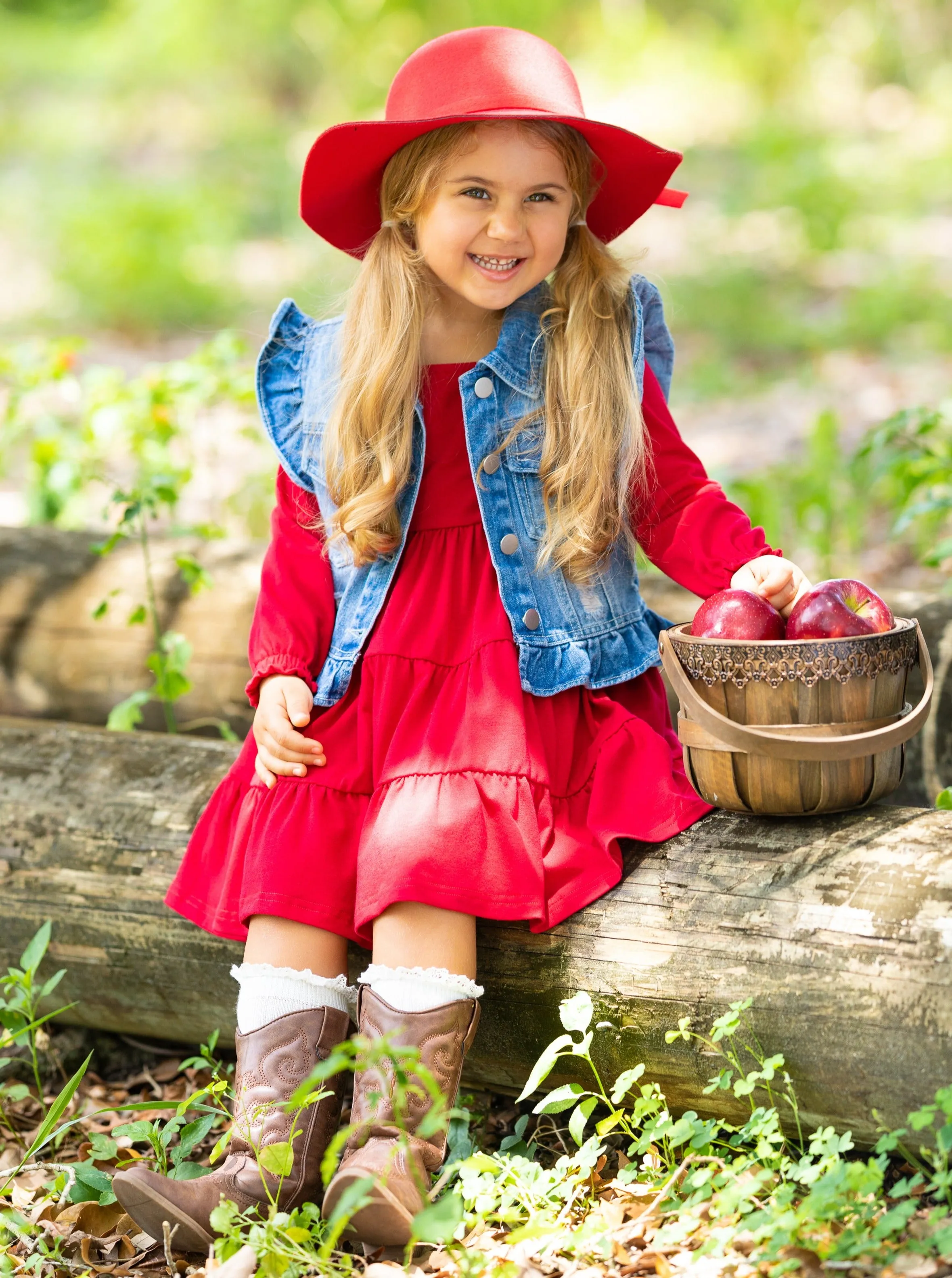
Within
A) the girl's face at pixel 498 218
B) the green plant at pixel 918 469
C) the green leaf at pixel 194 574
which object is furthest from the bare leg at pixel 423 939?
the green plant at pixel 918 469

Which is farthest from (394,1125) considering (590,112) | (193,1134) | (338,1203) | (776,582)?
(590,112)

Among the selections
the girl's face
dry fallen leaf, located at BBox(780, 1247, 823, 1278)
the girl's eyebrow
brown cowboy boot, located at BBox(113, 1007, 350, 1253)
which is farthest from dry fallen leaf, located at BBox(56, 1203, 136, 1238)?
the girl's eyebrow

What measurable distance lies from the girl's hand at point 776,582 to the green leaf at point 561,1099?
32.7 inches

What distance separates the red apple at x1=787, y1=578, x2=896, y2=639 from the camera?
190 centimetres

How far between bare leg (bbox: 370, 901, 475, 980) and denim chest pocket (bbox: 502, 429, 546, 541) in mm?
708

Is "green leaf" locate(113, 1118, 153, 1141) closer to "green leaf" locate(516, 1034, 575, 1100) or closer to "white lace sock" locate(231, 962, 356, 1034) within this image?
"white lace sock" locate(231, 962, 356, 1034)

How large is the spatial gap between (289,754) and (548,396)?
2.61 ft

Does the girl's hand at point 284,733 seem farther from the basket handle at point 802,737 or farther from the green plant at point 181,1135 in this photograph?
the basket handle at point 802,737

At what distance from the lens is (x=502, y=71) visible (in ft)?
6.94

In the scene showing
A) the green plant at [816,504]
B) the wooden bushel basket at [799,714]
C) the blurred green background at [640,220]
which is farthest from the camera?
the blurred green background at [640,220]

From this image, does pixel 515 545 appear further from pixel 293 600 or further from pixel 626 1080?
pixel 626 1080

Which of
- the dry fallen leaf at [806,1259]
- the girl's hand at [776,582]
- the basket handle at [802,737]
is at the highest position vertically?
the girl's hand at [776,582]

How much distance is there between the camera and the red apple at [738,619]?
197 centimetres

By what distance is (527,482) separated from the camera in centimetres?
231
